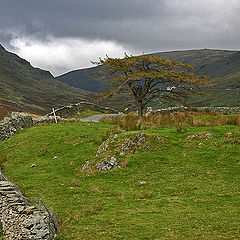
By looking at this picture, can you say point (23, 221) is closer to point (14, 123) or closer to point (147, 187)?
point (147, 187)

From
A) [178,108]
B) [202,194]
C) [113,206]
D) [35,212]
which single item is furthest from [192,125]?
[178,108]

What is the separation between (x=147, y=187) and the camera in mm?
10219

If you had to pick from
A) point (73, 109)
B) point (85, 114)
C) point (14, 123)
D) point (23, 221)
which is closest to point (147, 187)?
point (23, 221)

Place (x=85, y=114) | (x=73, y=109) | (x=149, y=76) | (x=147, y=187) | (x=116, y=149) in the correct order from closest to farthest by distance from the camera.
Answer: (x=147, y=187) < (x=116, y=149) < (x=149, y=76) < (x=73, y=109) < (x=85, y=114)

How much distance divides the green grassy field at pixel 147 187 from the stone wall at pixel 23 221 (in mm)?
555

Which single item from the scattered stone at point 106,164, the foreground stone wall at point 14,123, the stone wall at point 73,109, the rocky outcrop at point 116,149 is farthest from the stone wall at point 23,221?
the stone wall at point 73,109

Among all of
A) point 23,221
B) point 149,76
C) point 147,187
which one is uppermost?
point 149,76

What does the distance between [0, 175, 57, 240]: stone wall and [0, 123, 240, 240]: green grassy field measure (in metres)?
0.56

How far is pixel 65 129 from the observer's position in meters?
21.5

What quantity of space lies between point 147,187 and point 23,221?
17.5ft

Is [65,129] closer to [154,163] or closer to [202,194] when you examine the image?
[154,163]

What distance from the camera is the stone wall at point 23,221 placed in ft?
19.6

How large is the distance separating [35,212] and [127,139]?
7.97 m

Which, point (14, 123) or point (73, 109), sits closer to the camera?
point (14, 123)
